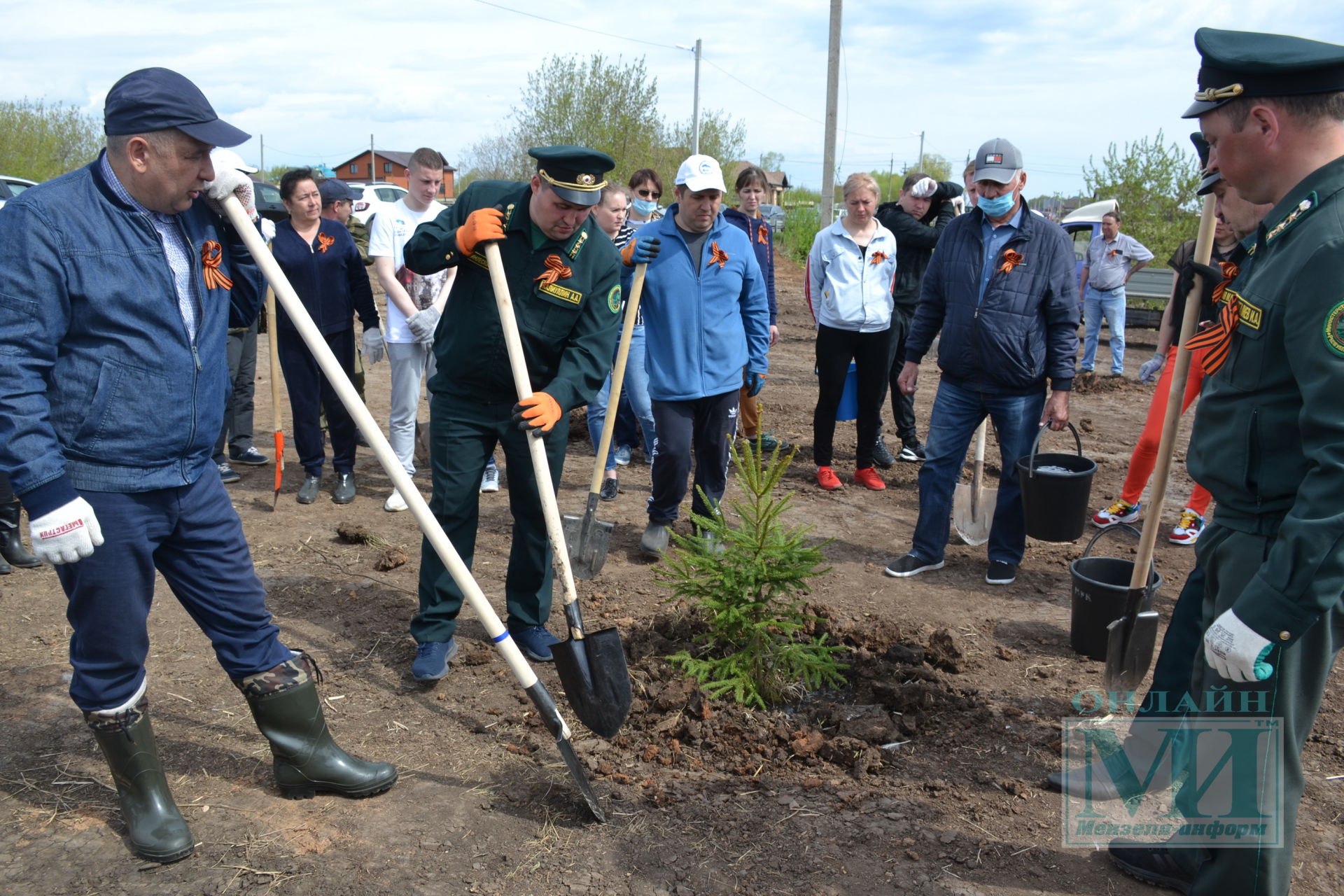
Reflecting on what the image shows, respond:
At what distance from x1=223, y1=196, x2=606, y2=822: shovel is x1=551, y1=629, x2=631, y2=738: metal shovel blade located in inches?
5.7

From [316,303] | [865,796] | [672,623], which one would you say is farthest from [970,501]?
[316,303]

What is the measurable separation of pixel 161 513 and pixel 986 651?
358 cm

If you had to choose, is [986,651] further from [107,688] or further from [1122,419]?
[1122,419]

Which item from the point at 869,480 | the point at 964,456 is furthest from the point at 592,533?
the point at 869,480

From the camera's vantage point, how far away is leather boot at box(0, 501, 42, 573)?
5.15 metres

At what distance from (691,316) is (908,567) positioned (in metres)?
1.94

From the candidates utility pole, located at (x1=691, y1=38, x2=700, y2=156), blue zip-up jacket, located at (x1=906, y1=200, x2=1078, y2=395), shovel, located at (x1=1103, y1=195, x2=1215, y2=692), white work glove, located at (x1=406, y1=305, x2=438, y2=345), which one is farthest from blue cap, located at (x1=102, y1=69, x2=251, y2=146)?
utility pole, located at (x1=691, y1=38, x2=700, y2=156)

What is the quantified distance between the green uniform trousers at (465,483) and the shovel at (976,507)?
296 cm

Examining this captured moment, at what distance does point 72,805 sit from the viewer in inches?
123

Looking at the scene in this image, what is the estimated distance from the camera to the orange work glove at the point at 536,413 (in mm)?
3564

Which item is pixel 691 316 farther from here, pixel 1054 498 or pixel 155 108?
pixel 155 108

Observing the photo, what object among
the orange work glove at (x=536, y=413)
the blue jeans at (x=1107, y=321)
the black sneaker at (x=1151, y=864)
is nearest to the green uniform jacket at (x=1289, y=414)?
the black sneaker at (x=1151, y=864)

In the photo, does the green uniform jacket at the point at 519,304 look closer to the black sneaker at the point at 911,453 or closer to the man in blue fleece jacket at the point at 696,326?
the man in blue fleece jacket at the point at 696,326

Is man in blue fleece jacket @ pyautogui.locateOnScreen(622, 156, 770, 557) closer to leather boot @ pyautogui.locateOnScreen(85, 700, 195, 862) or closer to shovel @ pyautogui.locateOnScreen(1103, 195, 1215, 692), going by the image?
shovel @ pyautogui.locateOnScreen(1103, 195, 1215, 692)
